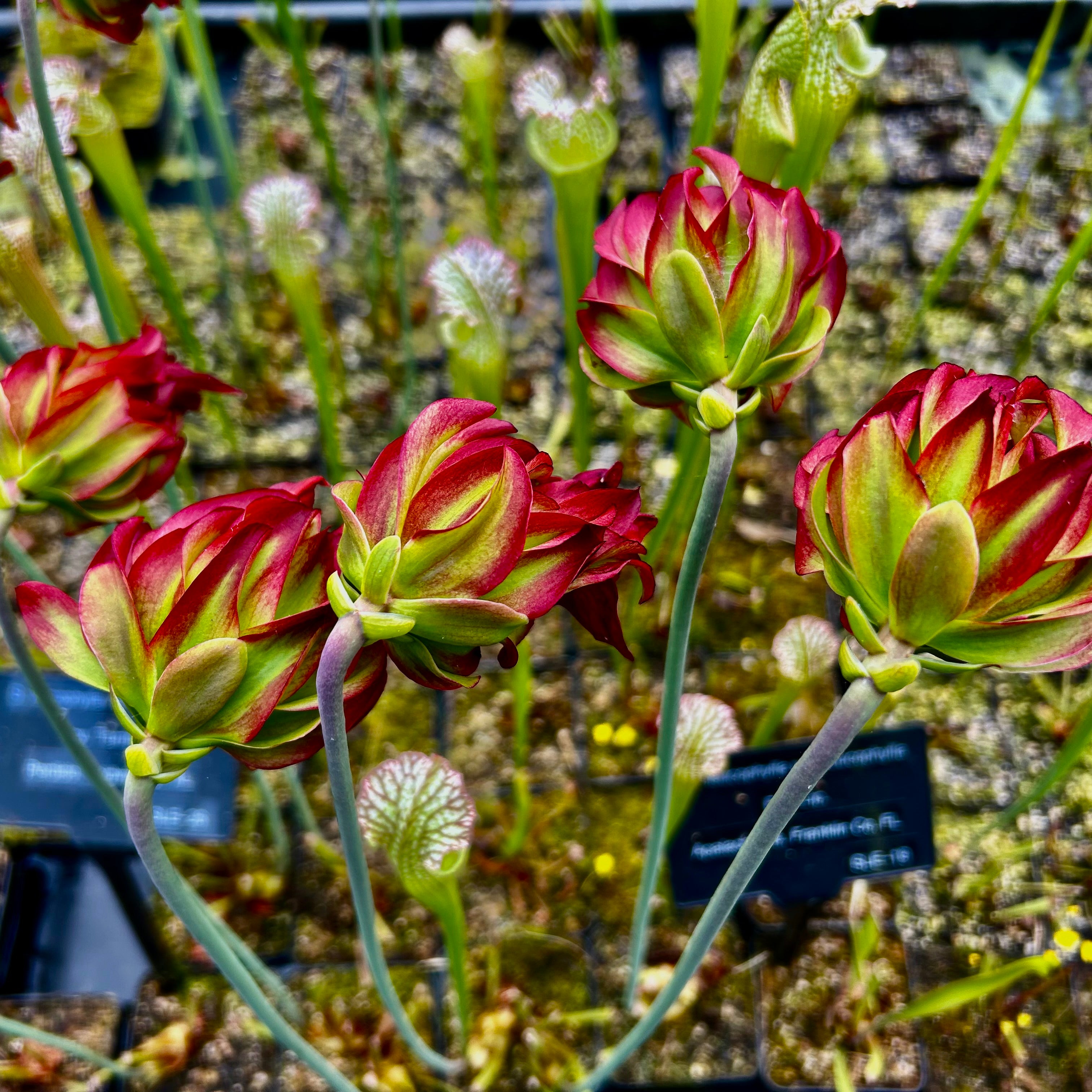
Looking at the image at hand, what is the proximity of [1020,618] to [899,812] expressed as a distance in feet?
0.85

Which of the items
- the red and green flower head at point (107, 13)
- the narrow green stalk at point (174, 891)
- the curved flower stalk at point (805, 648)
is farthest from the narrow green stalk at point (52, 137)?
the curved flower stalk at point (805, 648)

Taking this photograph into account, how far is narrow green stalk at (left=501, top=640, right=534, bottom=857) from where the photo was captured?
0.55m

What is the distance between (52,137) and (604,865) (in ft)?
1.63

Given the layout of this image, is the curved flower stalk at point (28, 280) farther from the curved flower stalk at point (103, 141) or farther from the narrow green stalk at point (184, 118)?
the narrow green stalk at point (184, 118)

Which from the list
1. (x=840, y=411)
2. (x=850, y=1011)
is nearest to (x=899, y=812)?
(x=850, y=1011)

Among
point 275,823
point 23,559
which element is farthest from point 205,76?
point 275,823

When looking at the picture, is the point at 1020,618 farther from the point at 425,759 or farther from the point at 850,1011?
the point at 850,1011

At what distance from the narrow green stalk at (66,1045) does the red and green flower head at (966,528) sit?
39 centimetres

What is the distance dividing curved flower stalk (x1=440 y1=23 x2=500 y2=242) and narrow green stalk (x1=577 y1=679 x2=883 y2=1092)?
518 mm

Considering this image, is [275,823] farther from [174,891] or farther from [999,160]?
[999,160]

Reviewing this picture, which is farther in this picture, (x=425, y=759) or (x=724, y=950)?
(x=724, y=950)

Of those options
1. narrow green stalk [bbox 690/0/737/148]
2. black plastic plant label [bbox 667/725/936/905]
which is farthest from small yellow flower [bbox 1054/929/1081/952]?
narrow green stalk [bbox 690/0/737/148]

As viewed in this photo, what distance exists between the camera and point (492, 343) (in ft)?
1.48

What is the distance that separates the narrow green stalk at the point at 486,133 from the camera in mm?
651
